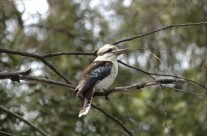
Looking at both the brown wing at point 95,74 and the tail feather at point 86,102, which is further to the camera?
the brown wing at point 95,74

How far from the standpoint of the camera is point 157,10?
666 cm

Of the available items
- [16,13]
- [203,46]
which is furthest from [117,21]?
[16,13]

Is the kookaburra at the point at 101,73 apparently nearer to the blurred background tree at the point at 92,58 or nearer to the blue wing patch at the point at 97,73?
the blue wing patch at the point at 97,73

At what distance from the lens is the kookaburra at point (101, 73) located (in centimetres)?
351

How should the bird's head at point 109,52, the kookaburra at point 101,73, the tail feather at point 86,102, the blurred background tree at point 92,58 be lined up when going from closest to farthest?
1. the tail feather at point 86,102
2. the kookaburra at point 101,73
3. the bird's head at point 109,52
4. the blurred background tree at point 92,58

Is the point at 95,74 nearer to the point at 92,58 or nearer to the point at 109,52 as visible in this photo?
the point at 109,52

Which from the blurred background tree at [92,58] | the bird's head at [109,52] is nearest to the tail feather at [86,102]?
the bird's head at [109,52]

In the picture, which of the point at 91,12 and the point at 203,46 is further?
the point at 91,12

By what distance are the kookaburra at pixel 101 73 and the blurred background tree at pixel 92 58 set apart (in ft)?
3.55

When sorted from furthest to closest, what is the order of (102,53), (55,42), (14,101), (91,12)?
1. (91,12)
2. (55,42)
3. (14,101)
4. (102,53)

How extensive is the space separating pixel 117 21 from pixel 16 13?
1778 mm

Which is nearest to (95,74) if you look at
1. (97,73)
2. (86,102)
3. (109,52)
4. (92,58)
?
(97,73)

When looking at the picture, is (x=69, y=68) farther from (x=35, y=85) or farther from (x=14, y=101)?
(x=14, y=101)

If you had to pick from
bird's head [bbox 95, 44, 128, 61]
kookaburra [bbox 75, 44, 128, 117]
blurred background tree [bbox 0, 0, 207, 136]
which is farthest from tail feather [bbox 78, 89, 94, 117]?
blurred background tree [bbox 0, 0, 207, 136]
